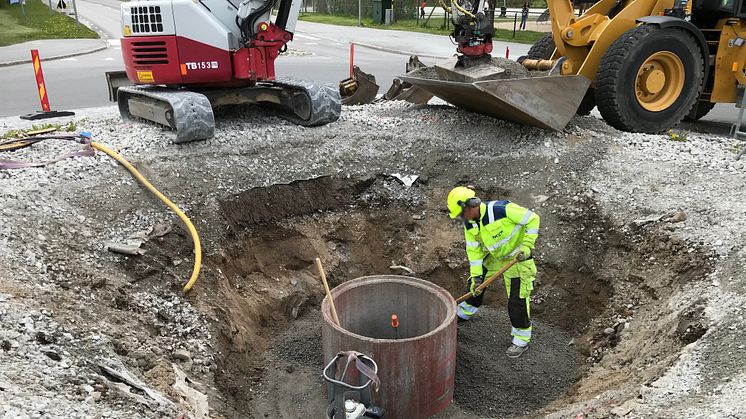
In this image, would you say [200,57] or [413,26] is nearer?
[200,57]

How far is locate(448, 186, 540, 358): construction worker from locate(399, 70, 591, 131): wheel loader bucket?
6.59ft

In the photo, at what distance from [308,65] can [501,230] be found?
14.1 m

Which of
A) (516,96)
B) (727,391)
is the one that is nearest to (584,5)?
(516,96)

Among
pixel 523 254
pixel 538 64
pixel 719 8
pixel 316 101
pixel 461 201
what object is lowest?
pixel 523 254

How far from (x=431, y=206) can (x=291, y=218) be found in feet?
5.88

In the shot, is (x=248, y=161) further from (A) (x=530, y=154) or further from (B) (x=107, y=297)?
(A) (x=530, y=154)

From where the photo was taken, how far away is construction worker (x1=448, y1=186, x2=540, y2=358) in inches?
206

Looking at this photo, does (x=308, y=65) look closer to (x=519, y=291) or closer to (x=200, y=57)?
(x=200, y=57)

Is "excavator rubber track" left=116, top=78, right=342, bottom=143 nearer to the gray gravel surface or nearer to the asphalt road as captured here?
the gray gravel surface

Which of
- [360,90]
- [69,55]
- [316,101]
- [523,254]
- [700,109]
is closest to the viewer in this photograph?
[523,254]

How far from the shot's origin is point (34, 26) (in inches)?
1107

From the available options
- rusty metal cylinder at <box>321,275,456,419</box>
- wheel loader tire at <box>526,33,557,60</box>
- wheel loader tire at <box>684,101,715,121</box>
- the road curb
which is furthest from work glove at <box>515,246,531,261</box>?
the road curb

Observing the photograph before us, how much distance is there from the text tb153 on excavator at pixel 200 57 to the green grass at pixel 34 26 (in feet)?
58.1

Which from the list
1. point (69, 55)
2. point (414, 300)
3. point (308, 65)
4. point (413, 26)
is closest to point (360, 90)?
point (414, 300)
